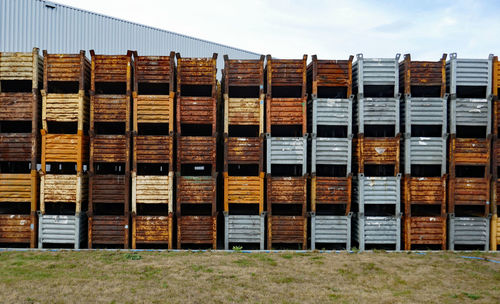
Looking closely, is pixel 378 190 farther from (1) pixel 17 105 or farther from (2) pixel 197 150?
(1) pixel 17 105

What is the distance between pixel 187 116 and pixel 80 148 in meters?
4.60

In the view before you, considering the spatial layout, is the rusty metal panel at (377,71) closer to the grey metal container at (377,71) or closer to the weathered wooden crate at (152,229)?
the grey metal container at (377,71)

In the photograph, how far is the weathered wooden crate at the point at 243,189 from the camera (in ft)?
39.5

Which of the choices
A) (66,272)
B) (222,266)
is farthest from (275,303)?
(66,272)

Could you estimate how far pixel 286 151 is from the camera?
12086 mm

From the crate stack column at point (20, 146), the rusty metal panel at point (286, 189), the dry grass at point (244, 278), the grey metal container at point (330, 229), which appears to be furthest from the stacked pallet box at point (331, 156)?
the crate stack column at point (20, 146)

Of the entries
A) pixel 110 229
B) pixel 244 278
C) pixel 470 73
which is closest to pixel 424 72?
pixel 470 73

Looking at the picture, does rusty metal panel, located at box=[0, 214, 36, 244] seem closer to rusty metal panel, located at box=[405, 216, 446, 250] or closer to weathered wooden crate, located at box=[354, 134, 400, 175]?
weathered wooden crate, located at box=[354, 134, 400, 175]

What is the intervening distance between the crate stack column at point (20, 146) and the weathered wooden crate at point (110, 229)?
2456 millimetres

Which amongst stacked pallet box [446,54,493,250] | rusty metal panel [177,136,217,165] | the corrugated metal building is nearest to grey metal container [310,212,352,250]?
stacked pallet box [446,54,493,250]

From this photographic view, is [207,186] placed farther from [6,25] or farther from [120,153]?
[6,25]

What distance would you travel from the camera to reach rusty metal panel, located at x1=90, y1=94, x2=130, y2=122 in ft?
39.1

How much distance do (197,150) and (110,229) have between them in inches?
193

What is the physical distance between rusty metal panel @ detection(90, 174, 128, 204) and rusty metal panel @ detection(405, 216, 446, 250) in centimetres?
1216
